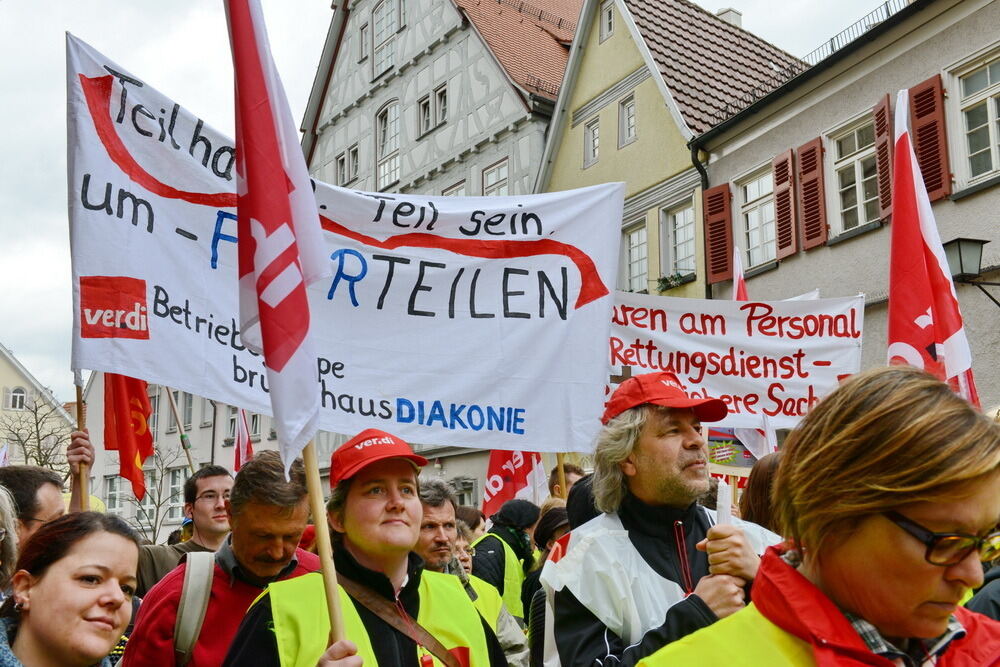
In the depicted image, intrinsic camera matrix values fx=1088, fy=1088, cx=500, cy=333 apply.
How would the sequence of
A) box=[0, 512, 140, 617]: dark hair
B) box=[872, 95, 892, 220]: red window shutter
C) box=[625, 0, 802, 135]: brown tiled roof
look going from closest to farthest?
1. box=[0, 512, 140, 617]: dark hair
2. box=[872, 95, 892, 220]: red window shutter
3. box=[625, 0, 802, 135]: brown tiled roof

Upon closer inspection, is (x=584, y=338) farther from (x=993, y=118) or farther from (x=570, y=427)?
(x=993, y=118)

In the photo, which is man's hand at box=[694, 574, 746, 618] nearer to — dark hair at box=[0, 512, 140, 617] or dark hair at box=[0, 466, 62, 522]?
dark hair at box=[0, 512, 140, 617]

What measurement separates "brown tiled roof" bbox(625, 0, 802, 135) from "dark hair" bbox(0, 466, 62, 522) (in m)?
15.0

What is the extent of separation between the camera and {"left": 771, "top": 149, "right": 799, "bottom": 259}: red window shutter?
15.9m

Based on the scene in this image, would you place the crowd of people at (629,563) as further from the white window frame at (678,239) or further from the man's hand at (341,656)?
the white window frame at (678,239)

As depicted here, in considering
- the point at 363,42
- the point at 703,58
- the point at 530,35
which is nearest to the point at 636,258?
the point at 703,58

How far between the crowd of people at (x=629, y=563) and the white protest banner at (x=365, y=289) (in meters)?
0.69

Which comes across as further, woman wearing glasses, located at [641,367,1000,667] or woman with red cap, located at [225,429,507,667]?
woman with red cap, located at [225,429,507,667]

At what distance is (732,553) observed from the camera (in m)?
2.58

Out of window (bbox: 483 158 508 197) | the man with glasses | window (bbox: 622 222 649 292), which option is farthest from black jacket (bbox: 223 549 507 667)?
window (bbox: 483 158 508 197)

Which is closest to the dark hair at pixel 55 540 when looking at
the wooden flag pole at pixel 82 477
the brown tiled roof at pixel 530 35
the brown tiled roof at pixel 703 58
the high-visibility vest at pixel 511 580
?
the wooden flag pole at pixel 82 477

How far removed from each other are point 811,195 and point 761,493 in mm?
12771

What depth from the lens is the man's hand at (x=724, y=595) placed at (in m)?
2.59

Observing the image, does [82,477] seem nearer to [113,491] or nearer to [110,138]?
[110,138]
